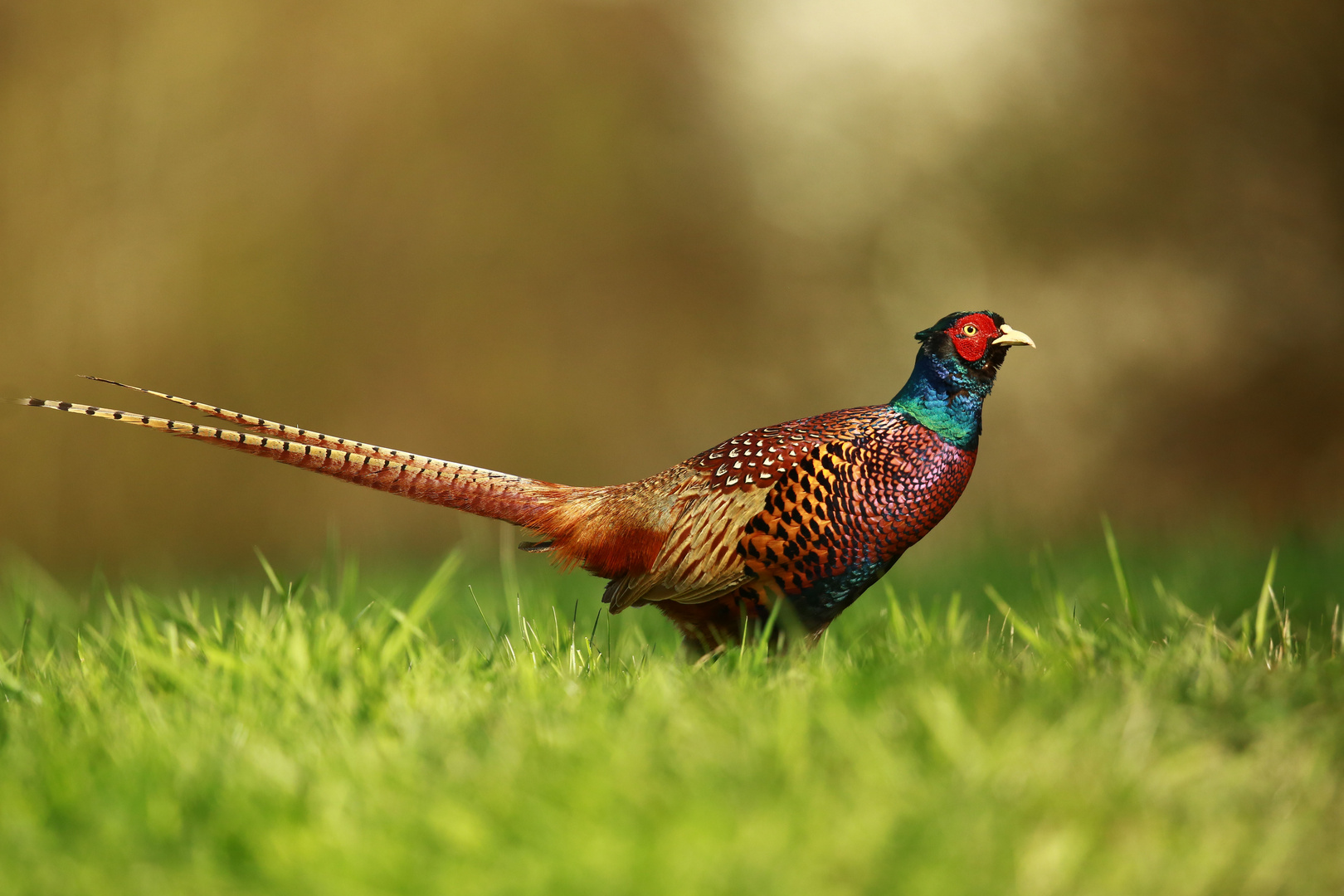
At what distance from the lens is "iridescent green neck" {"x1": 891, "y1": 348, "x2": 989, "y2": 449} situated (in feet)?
10.5

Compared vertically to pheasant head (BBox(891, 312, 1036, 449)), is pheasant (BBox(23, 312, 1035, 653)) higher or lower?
lower

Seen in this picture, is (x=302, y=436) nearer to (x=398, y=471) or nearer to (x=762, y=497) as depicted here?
(x=398, y=471)

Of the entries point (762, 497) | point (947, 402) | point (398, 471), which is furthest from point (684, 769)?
point (947, 402)

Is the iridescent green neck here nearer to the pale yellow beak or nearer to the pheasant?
the pheasant

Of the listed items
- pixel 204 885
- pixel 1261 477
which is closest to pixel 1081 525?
pixel 1261 477

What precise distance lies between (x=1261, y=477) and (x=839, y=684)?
6083 mm

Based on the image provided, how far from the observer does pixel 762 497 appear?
10.4ft

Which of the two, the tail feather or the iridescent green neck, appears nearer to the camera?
the tail feather

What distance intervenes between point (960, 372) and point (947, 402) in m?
0.10

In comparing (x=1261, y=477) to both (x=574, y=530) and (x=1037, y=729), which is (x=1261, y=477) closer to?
(x=574, y=530)

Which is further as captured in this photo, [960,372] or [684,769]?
[960,372]

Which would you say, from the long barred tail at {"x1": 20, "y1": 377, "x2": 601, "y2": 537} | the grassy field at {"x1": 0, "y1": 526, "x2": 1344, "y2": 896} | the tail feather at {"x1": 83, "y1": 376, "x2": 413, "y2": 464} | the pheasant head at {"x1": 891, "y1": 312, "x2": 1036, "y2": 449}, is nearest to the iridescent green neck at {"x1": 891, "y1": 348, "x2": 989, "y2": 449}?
the pheasant head at {"x1": 891, "y1": 312, "x2": 1036, "y2": 449}

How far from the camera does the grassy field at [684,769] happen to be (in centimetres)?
159

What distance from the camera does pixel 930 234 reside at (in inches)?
297
